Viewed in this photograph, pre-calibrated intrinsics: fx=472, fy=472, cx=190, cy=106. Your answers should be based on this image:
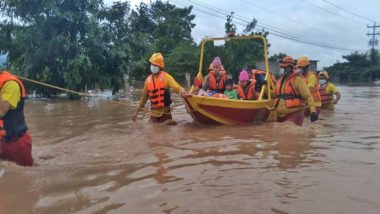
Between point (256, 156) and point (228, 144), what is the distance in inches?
40.2

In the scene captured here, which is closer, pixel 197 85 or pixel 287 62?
pixel 287 62

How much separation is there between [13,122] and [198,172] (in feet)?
7.03

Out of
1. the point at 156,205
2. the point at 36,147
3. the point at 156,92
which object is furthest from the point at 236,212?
the point at 156,92

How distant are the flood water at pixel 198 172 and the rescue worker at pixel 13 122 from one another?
0.41ft

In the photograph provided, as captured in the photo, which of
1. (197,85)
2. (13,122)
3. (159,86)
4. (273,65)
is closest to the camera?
(13,122)

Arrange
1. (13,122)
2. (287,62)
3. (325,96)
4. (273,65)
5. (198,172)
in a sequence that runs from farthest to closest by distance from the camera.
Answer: (273,65) → (325,96) → (287,62) → (198,172) → (13,122)

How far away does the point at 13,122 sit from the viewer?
5121mm

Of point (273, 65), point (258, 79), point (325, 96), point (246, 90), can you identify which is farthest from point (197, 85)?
point (273, 65)

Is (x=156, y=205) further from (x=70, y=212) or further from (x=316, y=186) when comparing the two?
(x=316, y=186)

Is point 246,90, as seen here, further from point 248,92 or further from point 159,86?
point 159,86

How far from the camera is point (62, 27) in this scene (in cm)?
2133

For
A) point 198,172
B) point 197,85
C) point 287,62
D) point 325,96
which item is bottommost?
point 198,172

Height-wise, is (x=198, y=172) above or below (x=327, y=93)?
below

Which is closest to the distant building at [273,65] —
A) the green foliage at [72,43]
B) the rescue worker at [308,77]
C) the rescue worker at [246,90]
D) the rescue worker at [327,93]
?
the green foliage at [72,43]
